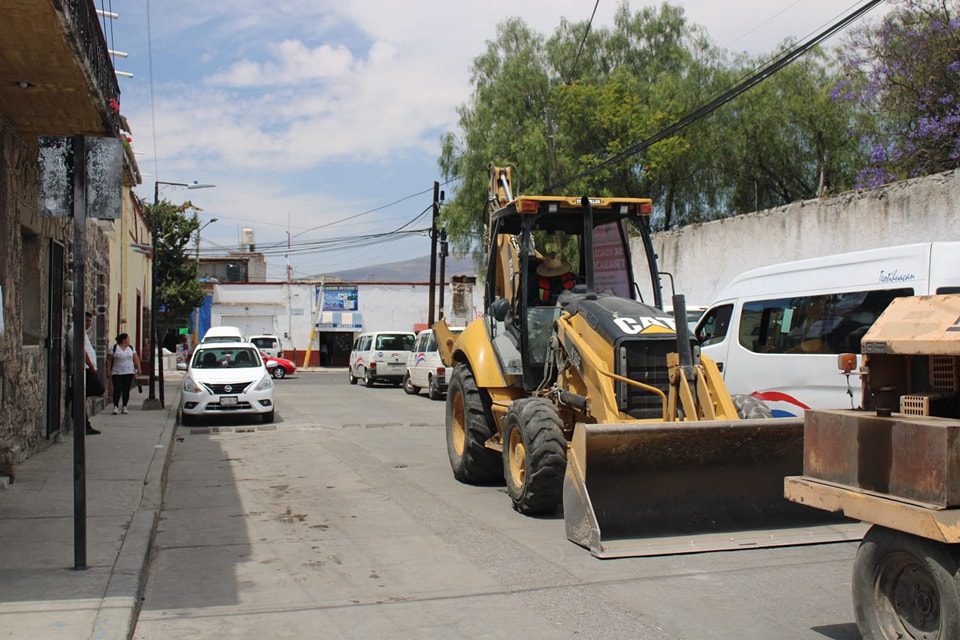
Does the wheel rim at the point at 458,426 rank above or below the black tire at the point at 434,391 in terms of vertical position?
above

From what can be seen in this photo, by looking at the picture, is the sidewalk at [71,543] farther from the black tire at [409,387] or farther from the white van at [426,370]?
the black tire at [409,387]

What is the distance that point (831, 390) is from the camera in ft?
32.9

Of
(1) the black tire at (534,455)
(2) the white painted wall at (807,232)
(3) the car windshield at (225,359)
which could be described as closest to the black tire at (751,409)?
(1) the black tire at (534,455)

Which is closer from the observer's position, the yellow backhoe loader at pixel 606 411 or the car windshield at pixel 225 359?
the yellow backhoe loader at pixel 606 411

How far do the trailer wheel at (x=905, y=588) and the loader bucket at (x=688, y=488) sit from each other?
2.17 m

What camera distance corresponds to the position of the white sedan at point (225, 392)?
17406 millimetres

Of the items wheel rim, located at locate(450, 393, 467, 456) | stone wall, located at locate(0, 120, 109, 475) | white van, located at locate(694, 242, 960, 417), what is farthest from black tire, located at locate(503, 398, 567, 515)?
stone wall, located at locate(0, 120, 109, 475)

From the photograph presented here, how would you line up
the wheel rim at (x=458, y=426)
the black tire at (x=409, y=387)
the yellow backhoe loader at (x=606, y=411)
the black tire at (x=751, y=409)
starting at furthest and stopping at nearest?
the black tire at (x=409, y=387)
the wheel rim at (x=458, y=426)
the black tire at (x=751, y=409)
the yellow backhoe loader at (x=606, y=411)

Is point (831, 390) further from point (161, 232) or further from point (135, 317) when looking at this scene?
point (161, 232)

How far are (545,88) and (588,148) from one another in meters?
3.22

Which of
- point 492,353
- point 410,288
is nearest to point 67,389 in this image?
point 492,353

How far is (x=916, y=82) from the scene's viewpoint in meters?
19.3

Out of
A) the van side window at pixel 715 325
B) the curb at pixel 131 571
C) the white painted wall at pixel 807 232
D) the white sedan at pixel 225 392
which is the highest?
the white painted wall at pixel 807 232

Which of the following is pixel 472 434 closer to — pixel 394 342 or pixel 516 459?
pixel 516 459
